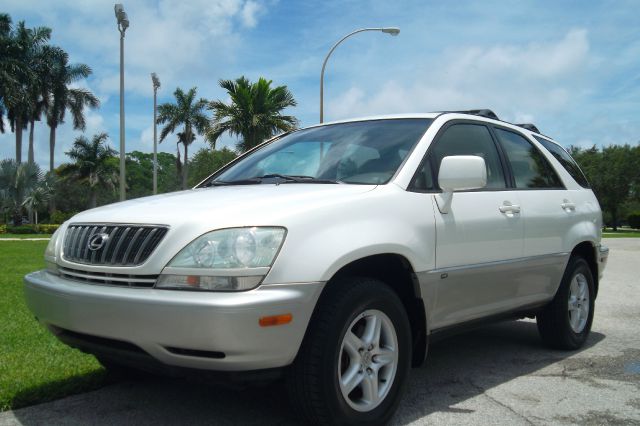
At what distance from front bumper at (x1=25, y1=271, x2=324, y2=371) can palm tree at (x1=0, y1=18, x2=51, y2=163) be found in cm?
4654

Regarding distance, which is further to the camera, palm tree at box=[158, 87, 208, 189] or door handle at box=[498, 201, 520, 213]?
palm tree at box=[158, 87, 208, 189]

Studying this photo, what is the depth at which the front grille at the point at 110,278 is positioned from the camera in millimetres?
2910

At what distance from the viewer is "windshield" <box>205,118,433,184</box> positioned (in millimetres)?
3850

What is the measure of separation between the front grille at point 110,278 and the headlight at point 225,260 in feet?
0.23

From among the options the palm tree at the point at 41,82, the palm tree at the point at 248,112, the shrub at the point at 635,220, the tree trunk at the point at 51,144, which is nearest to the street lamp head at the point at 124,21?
the palm tree at the point at 248,112

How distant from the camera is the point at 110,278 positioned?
3.04 metres

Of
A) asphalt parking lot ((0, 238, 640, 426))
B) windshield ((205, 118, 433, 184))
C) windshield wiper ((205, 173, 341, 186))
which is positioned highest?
windshield ((205, 118, 433, 184))

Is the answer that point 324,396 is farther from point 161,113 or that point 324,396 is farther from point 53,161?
point 53,161

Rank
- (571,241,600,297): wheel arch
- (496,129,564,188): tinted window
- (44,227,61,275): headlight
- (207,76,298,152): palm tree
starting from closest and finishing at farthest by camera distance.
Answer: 1. (44,227,61,275): headlight
2. (496,129,564,188): tinted window
3. (571,241,600,297): wheel arch
4. (207,76,298,152): palm tree

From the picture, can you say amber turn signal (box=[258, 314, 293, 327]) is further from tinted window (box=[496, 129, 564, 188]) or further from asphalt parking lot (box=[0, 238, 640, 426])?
tinted window (box=[496, 129, 564, 188])

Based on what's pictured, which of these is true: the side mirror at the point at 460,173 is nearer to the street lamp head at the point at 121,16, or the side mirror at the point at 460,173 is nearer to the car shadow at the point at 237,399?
the car shadow at the point at 237,399

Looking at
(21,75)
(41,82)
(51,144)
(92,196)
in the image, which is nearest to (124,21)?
(21,75)

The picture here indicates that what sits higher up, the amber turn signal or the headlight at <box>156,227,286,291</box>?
the headlight at <box>156,227,286,291</box>

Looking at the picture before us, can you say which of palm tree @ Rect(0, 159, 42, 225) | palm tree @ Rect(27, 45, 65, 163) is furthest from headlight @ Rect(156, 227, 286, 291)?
palm tree @ Rect(27, 45, 65, 163)
